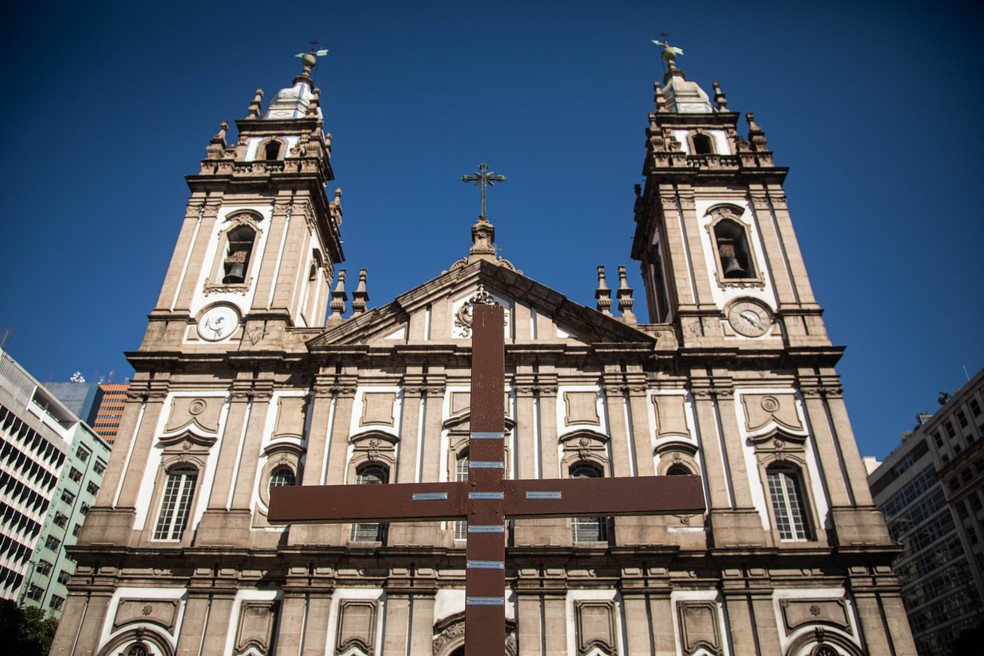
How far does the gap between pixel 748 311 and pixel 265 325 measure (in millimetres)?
13734

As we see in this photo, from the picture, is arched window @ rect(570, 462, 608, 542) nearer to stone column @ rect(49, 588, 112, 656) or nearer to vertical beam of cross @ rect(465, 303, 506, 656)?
stone column @ rect(49, 588, 112, 656)

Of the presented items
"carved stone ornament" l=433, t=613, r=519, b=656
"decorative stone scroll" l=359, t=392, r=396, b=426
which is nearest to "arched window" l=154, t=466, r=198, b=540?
"decorative stone scroll" l=359, t=392, r=396, b=426

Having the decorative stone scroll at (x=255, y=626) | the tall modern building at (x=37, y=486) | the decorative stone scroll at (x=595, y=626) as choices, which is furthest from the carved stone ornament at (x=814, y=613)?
the tall modern building at (x=37, y=486)

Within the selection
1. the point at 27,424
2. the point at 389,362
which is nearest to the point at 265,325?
the point at 389,362

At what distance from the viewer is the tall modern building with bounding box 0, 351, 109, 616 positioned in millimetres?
45969

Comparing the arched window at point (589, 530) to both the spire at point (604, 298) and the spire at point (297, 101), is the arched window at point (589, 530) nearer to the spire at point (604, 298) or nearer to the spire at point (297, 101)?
the spire at point (604, 298)

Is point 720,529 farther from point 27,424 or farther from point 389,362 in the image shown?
point 27,424

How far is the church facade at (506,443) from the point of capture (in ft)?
57.9

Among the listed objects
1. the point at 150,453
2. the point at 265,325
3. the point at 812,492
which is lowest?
the point at 812,492

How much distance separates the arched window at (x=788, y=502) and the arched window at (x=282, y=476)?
11.9m

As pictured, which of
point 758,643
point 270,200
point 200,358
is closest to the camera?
point 758,643

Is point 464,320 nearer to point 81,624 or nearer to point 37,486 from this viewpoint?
point 81,624

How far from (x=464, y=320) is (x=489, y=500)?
1546 centimetres

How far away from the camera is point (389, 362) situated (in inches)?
855
